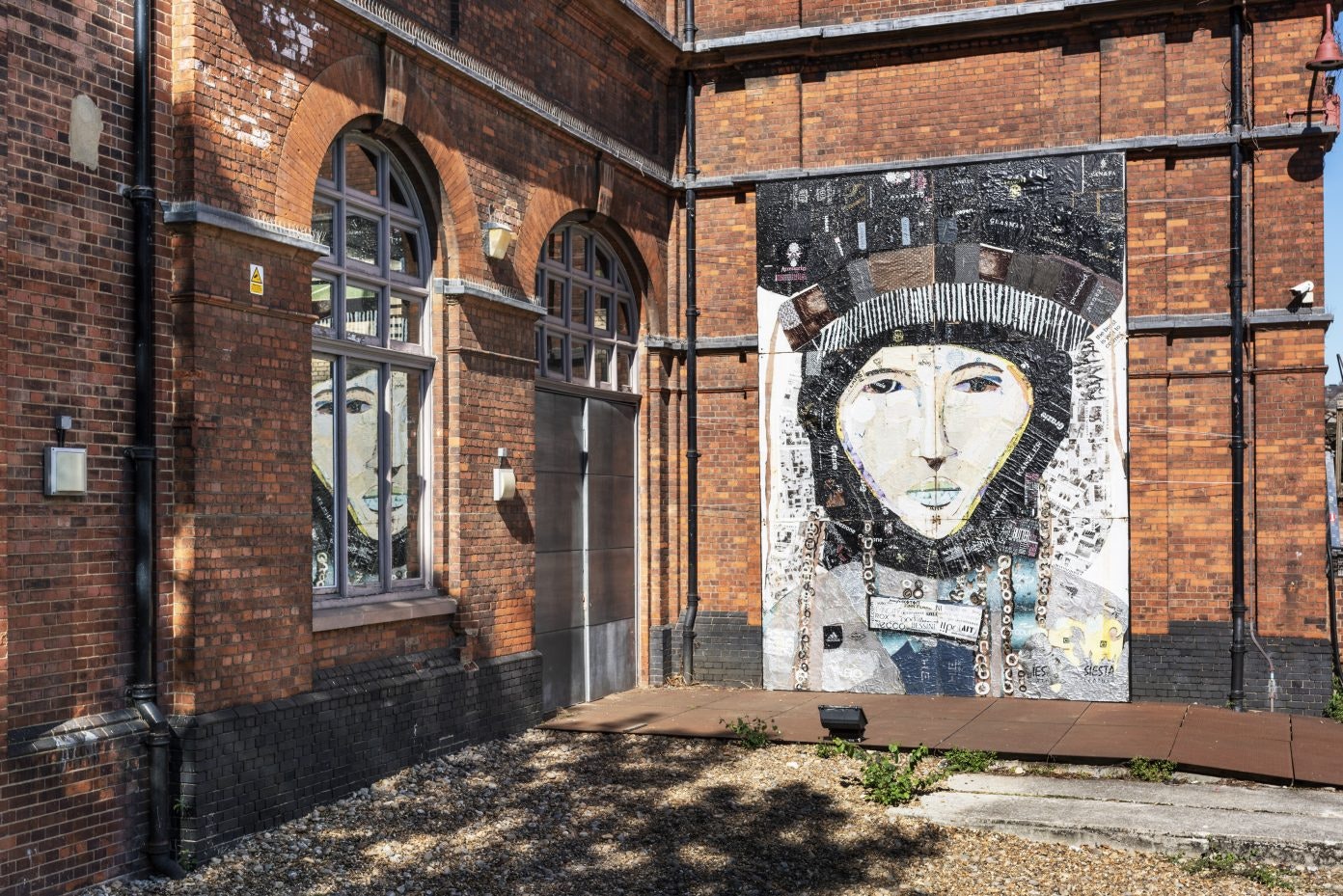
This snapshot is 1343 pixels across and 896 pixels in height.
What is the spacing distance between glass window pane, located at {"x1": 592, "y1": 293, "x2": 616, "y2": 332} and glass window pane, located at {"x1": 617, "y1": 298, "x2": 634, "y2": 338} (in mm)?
256

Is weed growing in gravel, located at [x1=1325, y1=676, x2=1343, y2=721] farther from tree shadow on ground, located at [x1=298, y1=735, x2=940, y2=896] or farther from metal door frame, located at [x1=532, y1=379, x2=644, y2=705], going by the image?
metal door frame, located at [x1=532, y1=379, x2=644, y2=705]

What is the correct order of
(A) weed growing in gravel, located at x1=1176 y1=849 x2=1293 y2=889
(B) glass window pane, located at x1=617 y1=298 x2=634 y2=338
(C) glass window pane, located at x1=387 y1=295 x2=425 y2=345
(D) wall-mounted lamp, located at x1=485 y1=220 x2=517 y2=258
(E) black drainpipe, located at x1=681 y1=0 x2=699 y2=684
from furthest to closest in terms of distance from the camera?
(E) black drainpipe, located at x1=681 y1=0 x2=699 y2=684, (B) glass window pane, located at x1=617 y1=298 x2=634 y2=338, (D) wall-mounted lamp, located at x1=485 y1=220 x2=517 y2=258, (C) glass window pane, located at x1=387 y1=295 x2=425 y2=345, (A) weed growing in gravel, located at x1=1176 y1=849 x2=1293 y2=889

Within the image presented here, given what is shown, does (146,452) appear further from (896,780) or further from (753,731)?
(753,731)

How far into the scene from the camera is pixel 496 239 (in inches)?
420

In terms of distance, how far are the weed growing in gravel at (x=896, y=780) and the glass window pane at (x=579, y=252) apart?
19.0ft

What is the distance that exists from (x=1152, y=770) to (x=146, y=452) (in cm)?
725

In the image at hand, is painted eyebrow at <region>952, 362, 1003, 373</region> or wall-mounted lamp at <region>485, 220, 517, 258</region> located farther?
painted eyebrow at <region>952, 362, 1003, 373</region>

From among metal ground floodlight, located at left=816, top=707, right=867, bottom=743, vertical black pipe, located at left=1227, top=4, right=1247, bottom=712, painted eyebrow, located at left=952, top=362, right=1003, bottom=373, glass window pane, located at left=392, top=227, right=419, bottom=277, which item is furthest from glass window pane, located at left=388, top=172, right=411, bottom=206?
vertical black pipe, located at left=1227, top=4, right=1247, bottom=712

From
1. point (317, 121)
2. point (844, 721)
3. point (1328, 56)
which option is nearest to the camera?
point (317, 121)

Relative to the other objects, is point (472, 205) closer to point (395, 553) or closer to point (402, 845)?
point (395, 553)

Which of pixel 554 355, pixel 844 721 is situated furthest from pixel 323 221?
pixel 844 721

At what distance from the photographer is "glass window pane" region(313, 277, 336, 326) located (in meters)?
9.15

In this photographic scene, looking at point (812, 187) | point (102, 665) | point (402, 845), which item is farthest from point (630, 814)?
point (812, 187)

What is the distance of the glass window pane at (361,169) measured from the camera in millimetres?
9508
